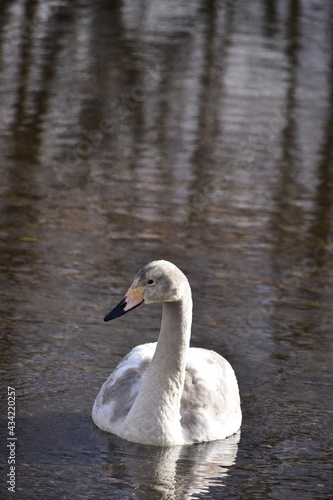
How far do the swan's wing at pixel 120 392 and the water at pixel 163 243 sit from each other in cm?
12

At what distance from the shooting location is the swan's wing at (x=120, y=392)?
7234mm

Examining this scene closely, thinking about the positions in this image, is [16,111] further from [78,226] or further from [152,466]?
[152,466]

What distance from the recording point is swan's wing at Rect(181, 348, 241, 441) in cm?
718

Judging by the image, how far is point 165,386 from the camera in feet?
23.0

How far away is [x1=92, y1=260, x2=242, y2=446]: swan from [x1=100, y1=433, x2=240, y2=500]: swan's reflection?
76mm

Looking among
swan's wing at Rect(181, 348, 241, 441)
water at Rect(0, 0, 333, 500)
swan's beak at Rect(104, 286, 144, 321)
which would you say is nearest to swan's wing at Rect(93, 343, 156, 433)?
water at Rect(0, 0, 333, 500)

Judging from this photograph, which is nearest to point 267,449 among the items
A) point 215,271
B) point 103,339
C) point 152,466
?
point 152,466

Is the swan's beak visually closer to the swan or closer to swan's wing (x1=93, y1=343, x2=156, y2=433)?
the swan

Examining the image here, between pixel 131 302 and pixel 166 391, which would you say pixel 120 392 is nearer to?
pixel 166 391

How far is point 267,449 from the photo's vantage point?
7.07m

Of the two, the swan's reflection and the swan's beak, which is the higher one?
the swan's beak

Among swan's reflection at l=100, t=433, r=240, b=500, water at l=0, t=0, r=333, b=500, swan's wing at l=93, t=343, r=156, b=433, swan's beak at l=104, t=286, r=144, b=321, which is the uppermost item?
swan's beak at l=104, t=286, r=144, b=321

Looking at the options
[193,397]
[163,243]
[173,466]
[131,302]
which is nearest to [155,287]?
[131,302]

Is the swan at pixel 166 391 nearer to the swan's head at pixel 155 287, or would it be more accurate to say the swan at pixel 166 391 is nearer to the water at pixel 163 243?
the swan's head at pixel 155 287
